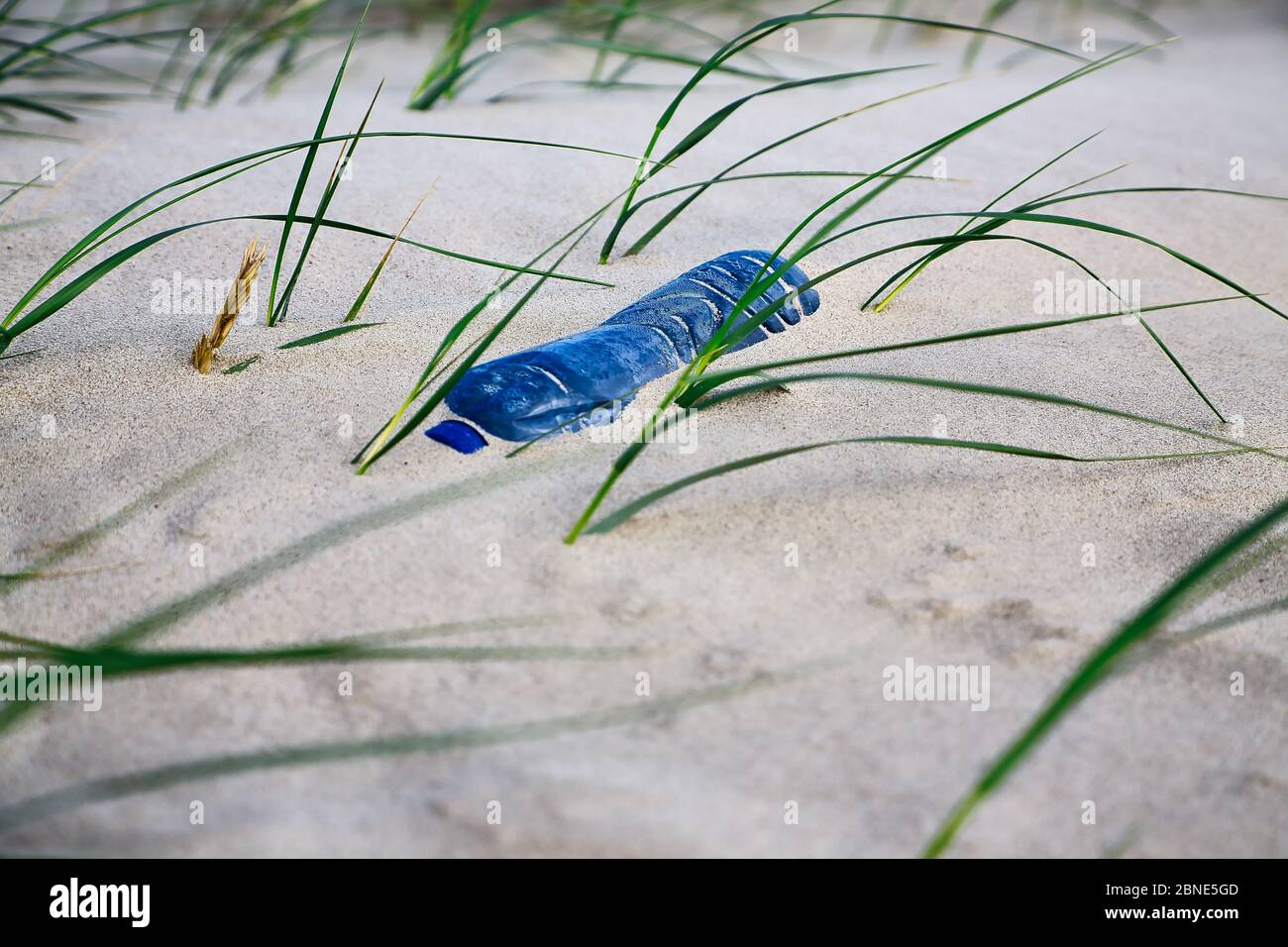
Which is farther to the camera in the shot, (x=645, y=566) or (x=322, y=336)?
(x=322, y=336)

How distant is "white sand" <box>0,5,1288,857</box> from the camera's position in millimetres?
931

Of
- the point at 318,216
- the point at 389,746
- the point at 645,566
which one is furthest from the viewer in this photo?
the point at 318,216

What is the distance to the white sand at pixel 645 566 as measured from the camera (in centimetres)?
93

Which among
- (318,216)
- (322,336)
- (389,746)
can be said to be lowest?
(389,746)

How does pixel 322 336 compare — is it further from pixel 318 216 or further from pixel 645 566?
pixel 645 566

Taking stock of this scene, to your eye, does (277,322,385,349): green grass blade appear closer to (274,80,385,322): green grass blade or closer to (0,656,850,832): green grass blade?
(274,80,385,322): green grass blade

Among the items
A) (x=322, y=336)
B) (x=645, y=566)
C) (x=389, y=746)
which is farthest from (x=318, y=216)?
(x=389, y=746)

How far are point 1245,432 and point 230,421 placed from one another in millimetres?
1401

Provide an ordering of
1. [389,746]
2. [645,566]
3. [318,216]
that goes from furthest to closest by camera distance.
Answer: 1. [318,216]
2. [645,566]
3. [389,746]

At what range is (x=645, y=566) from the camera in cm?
117

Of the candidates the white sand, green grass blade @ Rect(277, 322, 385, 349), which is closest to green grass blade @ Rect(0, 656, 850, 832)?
the white sand

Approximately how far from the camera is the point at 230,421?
1.40 m

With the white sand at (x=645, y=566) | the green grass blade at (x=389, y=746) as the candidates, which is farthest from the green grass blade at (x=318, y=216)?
the green grass blade at (x=389, y=746)
